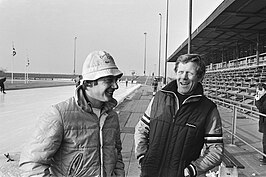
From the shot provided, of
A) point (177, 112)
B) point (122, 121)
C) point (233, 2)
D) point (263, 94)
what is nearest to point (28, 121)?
point (122, 121)

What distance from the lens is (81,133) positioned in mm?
1721

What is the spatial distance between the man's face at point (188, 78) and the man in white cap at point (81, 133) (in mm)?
683

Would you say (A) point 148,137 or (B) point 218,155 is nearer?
(B) point 218,155

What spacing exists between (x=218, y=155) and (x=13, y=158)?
4035 mm

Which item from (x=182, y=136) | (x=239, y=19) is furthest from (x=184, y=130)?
(x=239, y=19)

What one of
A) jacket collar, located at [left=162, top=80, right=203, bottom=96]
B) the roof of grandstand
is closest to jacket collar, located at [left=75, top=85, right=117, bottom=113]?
jacket collar, located at [left=162, top=80, right=203, bottom=96]

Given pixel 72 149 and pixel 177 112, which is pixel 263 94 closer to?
pixel 177 112

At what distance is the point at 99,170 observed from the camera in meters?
1.78

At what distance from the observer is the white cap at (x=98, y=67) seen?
1.72 m

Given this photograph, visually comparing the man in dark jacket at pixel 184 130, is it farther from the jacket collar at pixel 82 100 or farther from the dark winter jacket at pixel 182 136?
the jacket collar at pixel 82 100

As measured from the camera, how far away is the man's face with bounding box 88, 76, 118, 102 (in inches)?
69.1

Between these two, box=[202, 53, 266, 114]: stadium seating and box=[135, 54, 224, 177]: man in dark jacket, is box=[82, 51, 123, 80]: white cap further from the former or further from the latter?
box=[202, 53, 266, 114]: stadium seating

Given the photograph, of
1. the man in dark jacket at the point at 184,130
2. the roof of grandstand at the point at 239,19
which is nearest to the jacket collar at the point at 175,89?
the man in dark jacket at the point at 184,130

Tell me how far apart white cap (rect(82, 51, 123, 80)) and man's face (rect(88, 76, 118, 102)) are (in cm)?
5
